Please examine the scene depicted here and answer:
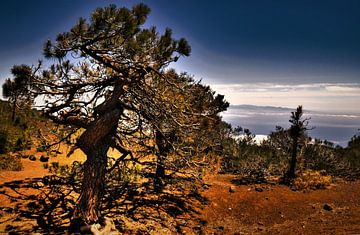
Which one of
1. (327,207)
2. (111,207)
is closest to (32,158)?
(111,207)

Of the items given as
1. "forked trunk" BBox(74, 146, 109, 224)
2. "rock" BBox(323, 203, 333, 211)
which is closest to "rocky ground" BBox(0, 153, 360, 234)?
"rock" BBox(323, 203, 333, 211)

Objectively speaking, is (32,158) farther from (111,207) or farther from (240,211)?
(240,211)

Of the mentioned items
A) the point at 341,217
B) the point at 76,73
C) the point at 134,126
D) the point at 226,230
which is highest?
the point at 76,73

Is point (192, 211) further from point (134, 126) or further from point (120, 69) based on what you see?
point (120, 69)

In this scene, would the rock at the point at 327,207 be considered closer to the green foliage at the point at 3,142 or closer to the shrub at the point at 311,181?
the shrub at the point at 311,181

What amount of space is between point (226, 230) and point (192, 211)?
150 centimetres

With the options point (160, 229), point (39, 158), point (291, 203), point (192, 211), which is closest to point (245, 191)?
point (291, 203)

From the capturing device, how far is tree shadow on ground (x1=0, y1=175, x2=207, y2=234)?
7.09 m

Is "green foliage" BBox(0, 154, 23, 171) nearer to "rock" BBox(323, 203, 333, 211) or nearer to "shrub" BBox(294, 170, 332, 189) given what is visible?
"rock" BBox(323, 203, 333, 211)

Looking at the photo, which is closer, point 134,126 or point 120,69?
point 120,69

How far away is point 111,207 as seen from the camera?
855 centimetres

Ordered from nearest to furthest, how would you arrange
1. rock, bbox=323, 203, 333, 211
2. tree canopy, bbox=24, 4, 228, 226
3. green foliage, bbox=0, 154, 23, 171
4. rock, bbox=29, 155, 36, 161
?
1. tree canopy, bbox=24, 4, 228, 226
2. rock, bbox=323, 203, 333, 211
3. green foliage, bbox=0, 154, 23, 171
4. rock, bbox=29, 155, 36, 161

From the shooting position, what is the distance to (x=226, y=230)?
855cm

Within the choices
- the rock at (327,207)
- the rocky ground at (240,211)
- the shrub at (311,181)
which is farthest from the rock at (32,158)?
the rock at (327,207)
